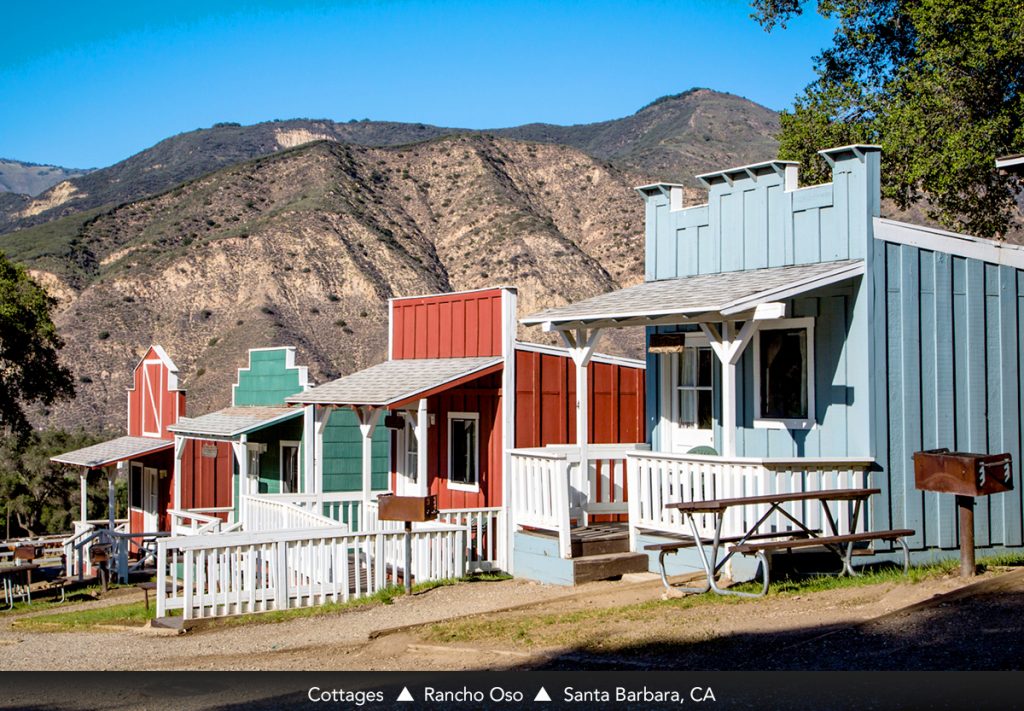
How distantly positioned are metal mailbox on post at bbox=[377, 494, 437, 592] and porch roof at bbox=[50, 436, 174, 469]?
13.8 meters

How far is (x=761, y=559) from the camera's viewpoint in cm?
1070

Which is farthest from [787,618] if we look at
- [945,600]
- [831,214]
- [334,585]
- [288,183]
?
[288,183]

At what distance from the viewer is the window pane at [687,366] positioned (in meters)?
14.5

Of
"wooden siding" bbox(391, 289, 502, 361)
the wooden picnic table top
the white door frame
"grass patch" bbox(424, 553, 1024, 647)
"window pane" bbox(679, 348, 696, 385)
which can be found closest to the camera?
"grass patch" bbox(424, 553, 1024, 647)

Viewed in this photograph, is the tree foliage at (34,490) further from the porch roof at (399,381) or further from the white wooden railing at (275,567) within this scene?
the white wooden railing at (275,567)

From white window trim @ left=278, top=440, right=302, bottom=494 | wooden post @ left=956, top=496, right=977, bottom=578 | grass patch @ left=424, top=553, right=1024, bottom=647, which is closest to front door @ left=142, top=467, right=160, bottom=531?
white window trim @ left=278, top=440, right=302, bottom=494

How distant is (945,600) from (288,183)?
77.1 metres

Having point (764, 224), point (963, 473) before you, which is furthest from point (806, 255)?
point (963, 473)

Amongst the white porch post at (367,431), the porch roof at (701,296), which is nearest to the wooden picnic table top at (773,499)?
the porch roof at (701,296)

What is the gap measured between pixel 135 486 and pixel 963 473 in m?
23.6

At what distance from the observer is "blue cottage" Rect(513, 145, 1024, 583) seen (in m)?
11.8

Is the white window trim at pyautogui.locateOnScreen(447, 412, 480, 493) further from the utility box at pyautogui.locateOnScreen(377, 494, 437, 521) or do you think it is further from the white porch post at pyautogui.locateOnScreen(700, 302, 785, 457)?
the white porch post at pyautogui.locateOnScreen(700, 302, 785, 457)

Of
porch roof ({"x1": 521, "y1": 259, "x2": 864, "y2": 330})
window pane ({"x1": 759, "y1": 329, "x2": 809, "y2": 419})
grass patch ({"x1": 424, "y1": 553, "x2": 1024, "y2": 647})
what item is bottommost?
grass patch ({"x1": 424, "y1": 553, "x2": 1024, "y2": 647})

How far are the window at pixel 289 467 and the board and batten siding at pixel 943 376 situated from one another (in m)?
13.2
